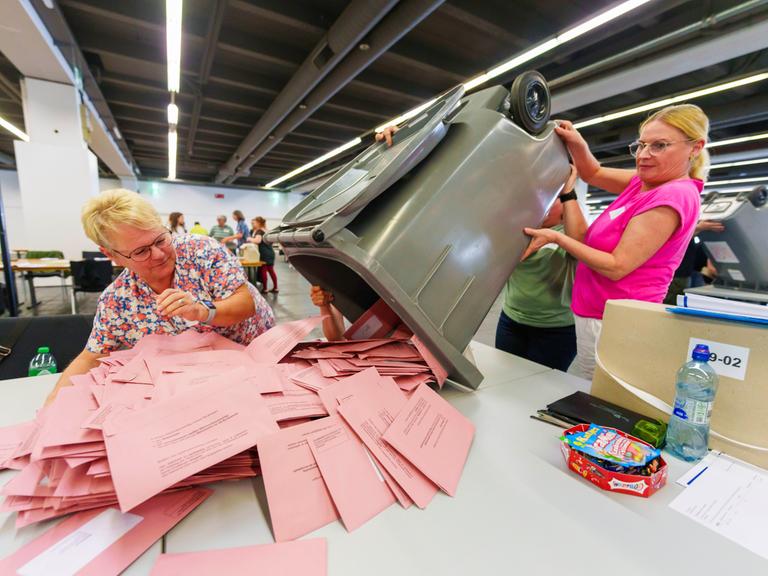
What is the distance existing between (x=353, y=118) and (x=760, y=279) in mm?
6120

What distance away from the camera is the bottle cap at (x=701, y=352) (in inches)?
24.3

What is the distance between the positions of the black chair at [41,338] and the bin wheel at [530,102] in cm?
166

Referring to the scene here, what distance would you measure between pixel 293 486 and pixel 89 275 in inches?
202

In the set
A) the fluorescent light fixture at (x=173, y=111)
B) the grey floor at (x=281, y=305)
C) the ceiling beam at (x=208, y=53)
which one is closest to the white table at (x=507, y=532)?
the grey floor at (x=281, y=305)

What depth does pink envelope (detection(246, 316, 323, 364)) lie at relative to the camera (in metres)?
0.80

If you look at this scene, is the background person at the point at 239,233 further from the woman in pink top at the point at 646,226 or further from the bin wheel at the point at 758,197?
the bin wheel at the point at 758,197

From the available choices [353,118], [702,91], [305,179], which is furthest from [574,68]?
[305,179]

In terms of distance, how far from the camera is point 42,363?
118cm

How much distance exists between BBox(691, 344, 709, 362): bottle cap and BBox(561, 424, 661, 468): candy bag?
0.19 m

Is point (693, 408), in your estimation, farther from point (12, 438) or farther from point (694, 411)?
point (12, 438)

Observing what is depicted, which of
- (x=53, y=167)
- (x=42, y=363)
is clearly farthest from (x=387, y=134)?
(x=53, y=167)

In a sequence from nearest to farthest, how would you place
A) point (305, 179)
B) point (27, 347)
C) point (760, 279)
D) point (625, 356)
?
point (625, 356) < point (27, 347) < point (760, 279) < point (305, 179)

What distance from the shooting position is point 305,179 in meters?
13.4

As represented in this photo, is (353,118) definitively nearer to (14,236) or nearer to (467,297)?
(467,297)
